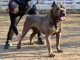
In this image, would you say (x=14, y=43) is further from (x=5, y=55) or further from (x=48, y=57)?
(x=48, y=57)

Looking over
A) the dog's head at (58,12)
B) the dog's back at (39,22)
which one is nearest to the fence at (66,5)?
the dog's back at (39,22)

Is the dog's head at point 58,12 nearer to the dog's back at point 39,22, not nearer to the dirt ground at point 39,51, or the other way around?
the dog's back at point 39,22

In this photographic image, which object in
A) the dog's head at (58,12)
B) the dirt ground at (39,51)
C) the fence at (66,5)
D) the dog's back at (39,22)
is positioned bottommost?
the fence at (66,5)

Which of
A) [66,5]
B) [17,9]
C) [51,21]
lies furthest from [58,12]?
[66,5]

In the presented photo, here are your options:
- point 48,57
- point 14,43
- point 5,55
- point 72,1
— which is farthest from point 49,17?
point 72,1

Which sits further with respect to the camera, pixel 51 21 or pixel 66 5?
pixel 66 5

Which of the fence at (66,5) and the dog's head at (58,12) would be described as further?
the fence at (66,5)

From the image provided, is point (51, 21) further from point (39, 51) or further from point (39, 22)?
point (39, 51)

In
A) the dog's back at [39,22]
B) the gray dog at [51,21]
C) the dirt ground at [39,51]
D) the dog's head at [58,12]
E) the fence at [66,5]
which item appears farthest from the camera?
the fence at [66,5]

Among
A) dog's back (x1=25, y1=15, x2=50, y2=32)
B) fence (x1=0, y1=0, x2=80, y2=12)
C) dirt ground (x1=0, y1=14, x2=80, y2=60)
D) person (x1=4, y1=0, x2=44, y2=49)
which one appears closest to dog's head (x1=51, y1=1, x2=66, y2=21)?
dog's back (x1=25, y1=15, x2=50, y2=32)

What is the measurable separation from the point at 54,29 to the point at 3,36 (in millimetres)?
3519

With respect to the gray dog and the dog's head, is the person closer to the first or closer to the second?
the gray dog

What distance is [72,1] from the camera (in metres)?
21.3

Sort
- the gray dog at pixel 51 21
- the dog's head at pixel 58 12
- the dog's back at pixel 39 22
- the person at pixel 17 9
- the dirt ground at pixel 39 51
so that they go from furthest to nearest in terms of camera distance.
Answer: the person at pixel 17 9 < the dog's back at pixel 39 22 < the dirt ground at pixel 39 51 < the gray dog at pixel 51 21 < the dog's head at pixel 58 12
